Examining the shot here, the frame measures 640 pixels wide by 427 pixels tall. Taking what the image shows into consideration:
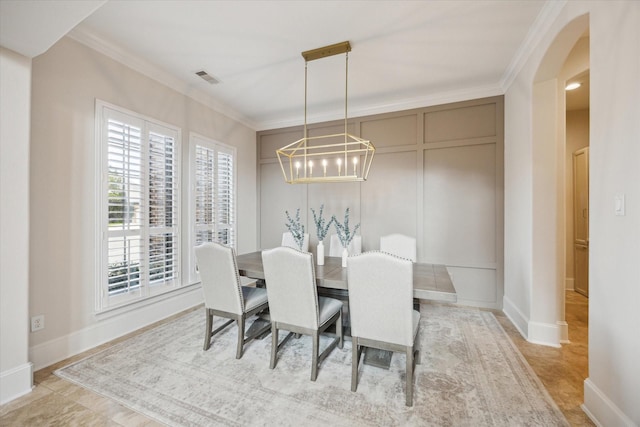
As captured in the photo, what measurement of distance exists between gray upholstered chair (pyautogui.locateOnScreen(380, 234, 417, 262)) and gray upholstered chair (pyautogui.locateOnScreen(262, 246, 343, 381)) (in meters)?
1.23

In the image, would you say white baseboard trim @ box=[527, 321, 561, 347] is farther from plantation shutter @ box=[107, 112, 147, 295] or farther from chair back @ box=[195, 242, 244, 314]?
plantation shutter @ box=[107, 112, 147, 295]

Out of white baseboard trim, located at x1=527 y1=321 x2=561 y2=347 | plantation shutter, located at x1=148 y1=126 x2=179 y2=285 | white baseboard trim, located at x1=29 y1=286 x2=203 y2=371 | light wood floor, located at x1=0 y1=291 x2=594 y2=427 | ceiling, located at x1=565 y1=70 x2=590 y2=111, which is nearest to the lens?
light wood floor, located at x1=0 y1=291 x2=594 y2=427

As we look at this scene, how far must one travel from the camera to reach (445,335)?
2.73 m

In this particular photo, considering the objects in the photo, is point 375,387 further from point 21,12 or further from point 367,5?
point 21,12

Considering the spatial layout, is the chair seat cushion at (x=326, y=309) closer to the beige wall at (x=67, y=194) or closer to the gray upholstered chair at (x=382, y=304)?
the gray upholstered chair at (x=382, y=304)

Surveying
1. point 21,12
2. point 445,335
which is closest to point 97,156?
point 21,12

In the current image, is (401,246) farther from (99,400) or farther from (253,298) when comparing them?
(99,400)

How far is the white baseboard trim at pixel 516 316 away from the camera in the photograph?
268 centimetres

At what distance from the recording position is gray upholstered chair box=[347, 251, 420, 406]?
169cm

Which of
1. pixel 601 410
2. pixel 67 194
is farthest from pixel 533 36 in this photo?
pixel 67 194

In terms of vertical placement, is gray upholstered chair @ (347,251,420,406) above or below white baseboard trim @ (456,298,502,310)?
above

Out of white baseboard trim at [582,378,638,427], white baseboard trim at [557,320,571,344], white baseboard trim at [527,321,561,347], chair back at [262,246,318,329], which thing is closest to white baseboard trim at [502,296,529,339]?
white baseboard trim at [527,321,561,347]

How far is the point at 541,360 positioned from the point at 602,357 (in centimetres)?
86

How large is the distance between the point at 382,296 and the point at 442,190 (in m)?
2.46
